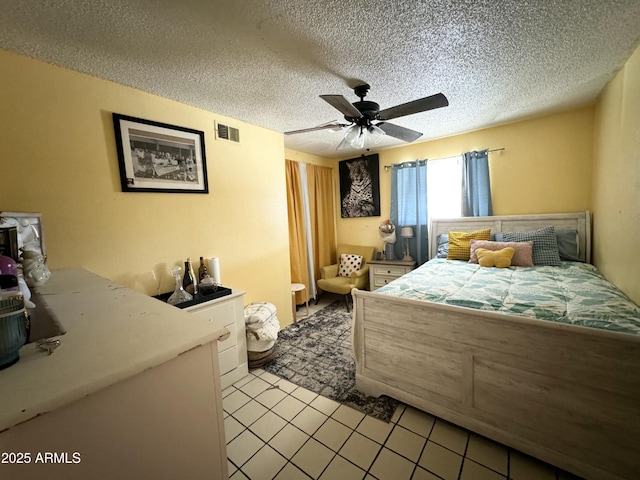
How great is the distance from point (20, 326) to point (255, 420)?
1.54m

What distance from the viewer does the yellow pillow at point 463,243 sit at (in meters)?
2.97

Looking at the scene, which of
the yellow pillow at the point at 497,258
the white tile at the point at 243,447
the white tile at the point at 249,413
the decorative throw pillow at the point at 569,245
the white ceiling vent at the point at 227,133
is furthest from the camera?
the decorative throw pillow at the point at 569,245

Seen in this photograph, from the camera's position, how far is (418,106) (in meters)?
1.70

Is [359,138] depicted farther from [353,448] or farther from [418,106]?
[353,448]

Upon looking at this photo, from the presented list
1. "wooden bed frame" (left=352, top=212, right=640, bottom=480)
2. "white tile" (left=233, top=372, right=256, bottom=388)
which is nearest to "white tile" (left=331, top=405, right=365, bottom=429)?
"wooden bed frame" (left=352, top=212, right=640, bottom=480)

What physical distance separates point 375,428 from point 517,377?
0.87 metres

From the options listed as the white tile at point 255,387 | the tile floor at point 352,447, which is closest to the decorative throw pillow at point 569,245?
the tile floor at point 352,447

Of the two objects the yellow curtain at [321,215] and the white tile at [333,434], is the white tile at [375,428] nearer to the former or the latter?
the white tile at [333,434]

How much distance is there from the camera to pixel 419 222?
3719 mm

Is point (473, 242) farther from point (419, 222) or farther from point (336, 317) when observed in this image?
point (336, 317)

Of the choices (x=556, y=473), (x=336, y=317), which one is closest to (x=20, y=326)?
(x=556, y=473)

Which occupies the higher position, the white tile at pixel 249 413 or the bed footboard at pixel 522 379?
the bed footboard at pixel 522 379

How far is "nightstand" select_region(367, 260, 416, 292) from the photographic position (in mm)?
3553

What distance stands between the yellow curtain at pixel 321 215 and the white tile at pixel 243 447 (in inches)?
98.5
